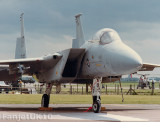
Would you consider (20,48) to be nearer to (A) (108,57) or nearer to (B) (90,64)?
(B) (90,64)

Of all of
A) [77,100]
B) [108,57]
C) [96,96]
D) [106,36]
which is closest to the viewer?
[108,57]

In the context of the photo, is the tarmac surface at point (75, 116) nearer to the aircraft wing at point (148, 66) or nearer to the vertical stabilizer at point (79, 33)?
the aircraft wing at point (148, 66)

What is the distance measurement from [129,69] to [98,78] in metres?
2.75

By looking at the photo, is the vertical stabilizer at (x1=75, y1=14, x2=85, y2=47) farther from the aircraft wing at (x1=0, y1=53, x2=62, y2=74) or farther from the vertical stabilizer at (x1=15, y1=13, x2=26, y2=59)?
the aircraft wing at (x1=0, y1=53, x2=62, y2=74)

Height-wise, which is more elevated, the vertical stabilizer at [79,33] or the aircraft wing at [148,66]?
the vertical stabilizer at [79,33]

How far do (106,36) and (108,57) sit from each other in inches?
54.3

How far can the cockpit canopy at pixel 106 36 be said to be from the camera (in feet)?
47.8

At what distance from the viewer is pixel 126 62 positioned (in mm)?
12797

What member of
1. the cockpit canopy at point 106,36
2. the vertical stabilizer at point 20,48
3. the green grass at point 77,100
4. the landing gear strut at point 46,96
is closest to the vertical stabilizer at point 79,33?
the vertical stabilizer at point 20,48

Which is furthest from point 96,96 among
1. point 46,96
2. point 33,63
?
point 33,63

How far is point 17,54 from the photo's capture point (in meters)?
Result: 25.3

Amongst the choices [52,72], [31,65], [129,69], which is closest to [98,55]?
[129,69]

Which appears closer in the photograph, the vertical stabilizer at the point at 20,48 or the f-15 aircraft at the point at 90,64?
the f-15 aircraft at the point at 90,64

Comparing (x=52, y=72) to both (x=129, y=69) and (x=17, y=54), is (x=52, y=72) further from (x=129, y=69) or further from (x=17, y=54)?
(x=17, y=54)
